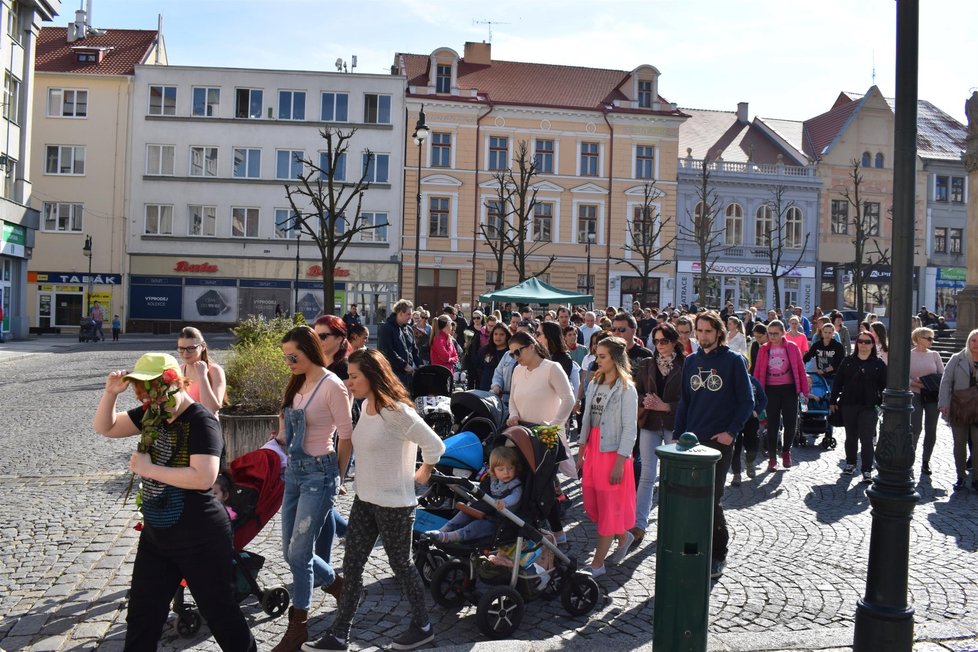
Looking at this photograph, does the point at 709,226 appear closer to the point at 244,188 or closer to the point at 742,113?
the point at 742,113

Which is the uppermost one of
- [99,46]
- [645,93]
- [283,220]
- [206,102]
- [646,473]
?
[99,46]

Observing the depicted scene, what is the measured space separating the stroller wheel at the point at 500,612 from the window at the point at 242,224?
1675 inches

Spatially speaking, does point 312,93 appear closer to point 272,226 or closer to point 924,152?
point 272,226

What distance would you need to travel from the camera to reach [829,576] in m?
6.56

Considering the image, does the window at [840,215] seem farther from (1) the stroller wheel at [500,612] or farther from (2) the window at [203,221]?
(1) the stroller wheel at [500,612]

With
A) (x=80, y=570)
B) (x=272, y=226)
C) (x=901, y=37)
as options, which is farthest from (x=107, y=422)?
(x=272, y=226)

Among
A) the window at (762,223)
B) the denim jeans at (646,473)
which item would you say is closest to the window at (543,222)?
the window at (762,223)

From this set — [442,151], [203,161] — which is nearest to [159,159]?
[203,161]

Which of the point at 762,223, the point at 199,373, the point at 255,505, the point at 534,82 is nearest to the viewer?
the point at 255,505

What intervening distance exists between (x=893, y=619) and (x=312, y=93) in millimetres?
44798

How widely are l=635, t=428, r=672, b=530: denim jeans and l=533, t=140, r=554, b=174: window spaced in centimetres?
4126

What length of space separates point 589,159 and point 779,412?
128 feet

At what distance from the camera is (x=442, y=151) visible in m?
47.4

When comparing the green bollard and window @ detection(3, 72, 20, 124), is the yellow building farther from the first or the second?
the green bollard
